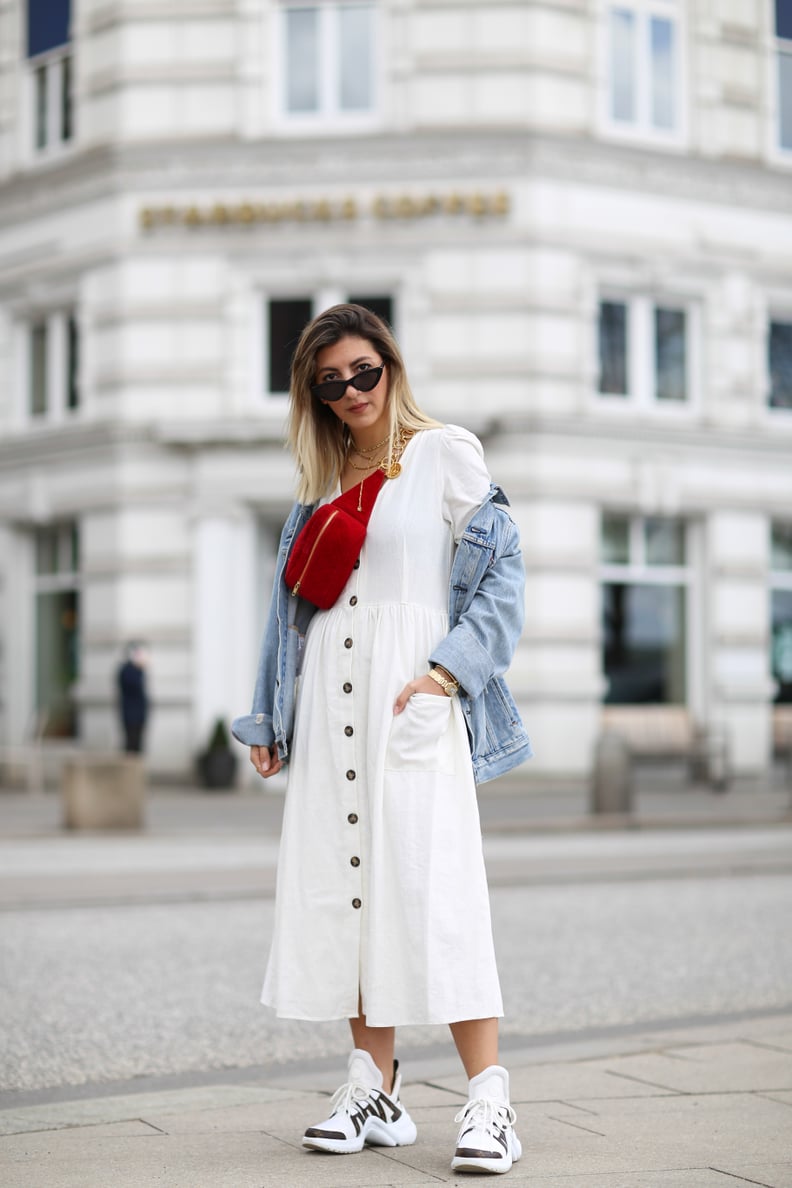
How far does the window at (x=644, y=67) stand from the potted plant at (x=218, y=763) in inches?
357

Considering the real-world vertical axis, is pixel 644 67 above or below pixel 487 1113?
above

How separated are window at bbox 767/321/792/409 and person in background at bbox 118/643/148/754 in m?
9.00

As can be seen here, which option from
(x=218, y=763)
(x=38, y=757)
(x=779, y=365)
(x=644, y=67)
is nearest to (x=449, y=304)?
(x=644, y=67)

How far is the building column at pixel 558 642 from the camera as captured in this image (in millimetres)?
20969

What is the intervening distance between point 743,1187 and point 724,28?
21047 millimetres

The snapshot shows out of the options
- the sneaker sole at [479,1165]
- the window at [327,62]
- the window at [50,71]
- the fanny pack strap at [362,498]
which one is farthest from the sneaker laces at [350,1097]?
the window at [50,71]

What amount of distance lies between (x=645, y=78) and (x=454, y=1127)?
1972cm

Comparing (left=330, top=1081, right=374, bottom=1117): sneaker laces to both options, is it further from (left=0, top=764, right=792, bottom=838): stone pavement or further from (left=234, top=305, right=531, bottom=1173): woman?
(left=0, top=764, right=792, bottom=838): stone pavement

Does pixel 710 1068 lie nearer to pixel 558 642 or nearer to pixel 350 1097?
pixel 350 1097

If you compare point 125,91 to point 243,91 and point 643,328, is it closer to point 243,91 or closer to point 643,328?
point 243,91

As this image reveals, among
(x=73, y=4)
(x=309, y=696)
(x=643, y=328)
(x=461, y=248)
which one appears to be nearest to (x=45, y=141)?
(x=73, y=4)

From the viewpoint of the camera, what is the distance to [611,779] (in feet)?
52.8

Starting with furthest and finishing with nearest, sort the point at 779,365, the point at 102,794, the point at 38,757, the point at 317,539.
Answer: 1. the point at 779,365
2. the point at 38,757
3. the point at 102,794
4. the point at 317,539

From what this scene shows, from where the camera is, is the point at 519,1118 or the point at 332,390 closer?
the point at 332,390
